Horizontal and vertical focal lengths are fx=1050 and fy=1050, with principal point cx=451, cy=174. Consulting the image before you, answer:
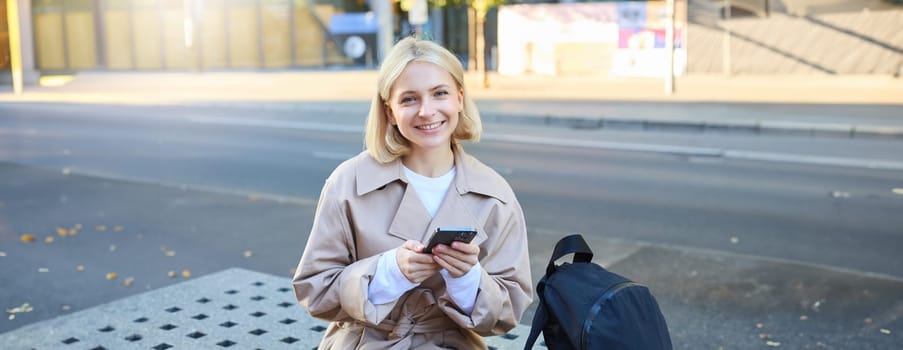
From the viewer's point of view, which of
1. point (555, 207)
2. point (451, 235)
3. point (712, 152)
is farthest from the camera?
point (712, 152)

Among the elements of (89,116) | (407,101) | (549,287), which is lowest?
(89,116)

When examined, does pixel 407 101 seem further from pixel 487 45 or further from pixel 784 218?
pixel 487 45

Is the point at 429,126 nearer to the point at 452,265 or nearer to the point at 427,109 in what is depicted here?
the point at 427,109

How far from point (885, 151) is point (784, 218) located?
5.54 m

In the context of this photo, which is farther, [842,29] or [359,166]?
[842,29]

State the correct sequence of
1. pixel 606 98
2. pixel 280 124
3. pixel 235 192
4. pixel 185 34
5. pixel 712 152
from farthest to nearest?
pixel 185 34, pixel 606 98, pixel 280 124, pixel 712 152, pixel 235 192

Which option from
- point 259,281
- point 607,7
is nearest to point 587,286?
point 259,281

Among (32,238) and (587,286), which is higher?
(587,286)

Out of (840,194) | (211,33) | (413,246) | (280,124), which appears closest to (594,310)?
(413,246)

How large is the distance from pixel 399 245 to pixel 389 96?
0.44m

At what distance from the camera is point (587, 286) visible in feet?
9.29

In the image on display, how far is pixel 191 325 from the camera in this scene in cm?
497

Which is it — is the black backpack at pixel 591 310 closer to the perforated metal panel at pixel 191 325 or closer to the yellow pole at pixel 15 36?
the perforated metal panel at pixel 191 325

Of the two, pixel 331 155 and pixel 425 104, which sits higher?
pixel 425 104
